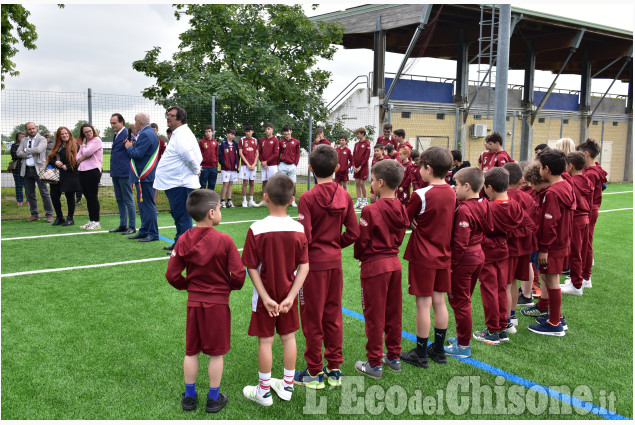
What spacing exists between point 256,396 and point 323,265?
0.94 m

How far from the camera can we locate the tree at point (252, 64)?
46.1 ft

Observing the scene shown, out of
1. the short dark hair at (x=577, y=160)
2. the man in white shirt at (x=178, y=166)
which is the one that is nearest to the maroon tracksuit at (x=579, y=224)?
the short dark hair at (x=577, y=160)

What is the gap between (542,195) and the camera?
4.56 metres

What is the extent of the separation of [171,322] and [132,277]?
169 centimetres

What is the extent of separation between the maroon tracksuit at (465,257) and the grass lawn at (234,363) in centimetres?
35

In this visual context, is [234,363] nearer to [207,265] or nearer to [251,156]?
[207,265]

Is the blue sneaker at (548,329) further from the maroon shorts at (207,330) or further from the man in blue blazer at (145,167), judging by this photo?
the man in blue blazer at (145,167)

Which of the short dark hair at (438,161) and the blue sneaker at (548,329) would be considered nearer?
the short dark hair at (438,161)

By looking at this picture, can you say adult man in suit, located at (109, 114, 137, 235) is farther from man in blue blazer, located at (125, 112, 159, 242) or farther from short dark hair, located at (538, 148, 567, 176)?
short dark hair, located at (538, 148, 567, 176)

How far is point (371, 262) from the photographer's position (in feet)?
11.2

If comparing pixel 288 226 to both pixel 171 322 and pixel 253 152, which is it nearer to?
pixel 171 322

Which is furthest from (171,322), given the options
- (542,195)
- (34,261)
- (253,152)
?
(253,152)

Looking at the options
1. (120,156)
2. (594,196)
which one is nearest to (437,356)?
(594,196)

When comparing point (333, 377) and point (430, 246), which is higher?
point (430, 246)
